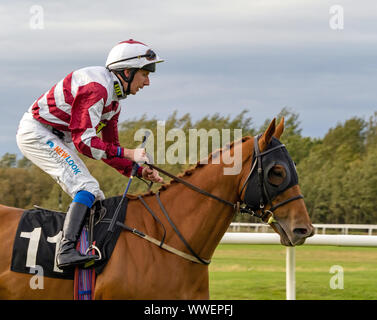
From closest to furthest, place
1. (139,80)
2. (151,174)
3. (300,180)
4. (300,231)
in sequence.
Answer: (300,231)
(139,80)
(151,174)
(300,180)

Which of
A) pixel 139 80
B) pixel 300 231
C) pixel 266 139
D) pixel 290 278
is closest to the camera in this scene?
pixel 300 231

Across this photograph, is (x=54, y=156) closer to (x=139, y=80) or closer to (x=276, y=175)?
(x=139, y=80)

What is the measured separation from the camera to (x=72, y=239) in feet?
12.2

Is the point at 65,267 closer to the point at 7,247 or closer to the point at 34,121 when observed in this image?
the point at 7,247

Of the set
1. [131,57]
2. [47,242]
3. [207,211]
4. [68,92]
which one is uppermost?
[131,57]

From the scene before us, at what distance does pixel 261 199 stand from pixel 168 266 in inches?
28.6

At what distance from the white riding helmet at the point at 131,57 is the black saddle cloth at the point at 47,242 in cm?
92

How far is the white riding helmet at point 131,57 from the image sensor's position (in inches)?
160

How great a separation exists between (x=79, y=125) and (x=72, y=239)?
733 mm

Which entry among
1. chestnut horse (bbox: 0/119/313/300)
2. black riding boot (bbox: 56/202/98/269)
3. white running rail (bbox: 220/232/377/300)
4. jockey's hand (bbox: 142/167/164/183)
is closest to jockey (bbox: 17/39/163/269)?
black riding boot (bbox: 56/202/98/269)

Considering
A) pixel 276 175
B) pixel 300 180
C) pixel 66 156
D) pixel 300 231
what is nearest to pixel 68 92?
pixel 66 156

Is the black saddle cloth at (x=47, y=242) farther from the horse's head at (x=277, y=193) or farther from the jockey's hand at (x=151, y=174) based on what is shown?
the horse's head at (x=277, y=193)
